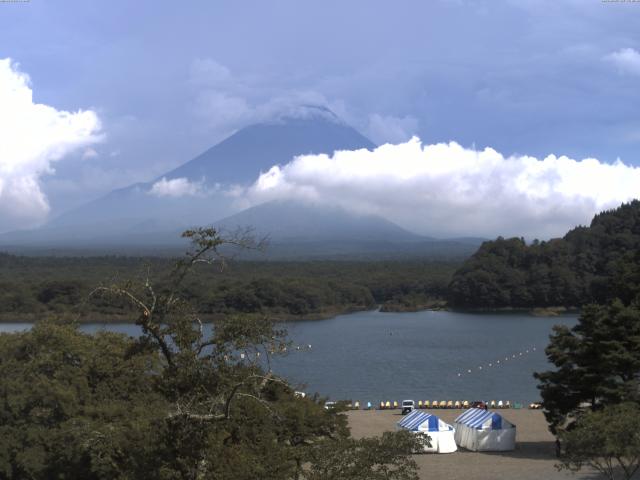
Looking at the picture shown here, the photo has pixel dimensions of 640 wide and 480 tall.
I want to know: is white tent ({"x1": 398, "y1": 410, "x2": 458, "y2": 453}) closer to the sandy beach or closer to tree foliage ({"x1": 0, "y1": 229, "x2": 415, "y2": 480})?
the sandy beach

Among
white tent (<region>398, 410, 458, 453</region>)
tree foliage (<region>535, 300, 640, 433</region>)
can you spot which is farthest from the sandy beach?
tree foliage (<region>535, 300, 640, 433</region>)

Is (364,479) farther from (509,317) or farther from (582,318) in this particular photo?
(509,317)

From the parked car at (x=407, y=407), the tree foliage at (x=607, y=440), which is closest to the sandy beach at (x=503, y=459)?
the parked car at (x=407, y=407)

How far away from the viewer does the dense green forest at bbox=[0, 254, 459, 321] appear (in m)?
52.8

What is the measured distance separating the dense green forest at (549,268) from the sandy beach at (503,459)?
125ft

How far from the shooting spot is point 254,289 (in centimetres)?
5500

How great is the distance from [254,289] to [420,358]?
21.9m

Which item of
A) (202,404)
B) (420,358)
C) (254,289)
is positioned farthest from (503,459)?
(254,289)

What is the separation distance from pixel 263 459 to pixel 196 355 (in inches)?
40.5

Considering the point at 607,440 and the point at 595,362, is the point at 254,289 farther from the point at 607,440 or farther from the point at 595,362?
the point at 607,440

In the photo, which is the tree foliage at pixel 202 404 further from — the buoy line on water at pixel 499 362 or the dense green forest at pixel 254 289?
the dense green forest at pixel 254 289

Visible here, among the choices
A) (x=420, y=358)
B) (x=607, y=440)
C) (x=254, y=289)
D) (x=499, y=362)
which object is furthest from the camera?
(x=254, y=289)

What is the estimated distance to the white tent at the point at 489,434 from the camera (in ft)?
54.0

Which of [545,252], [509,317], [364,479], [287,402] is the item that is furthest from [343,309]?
[364,479]
